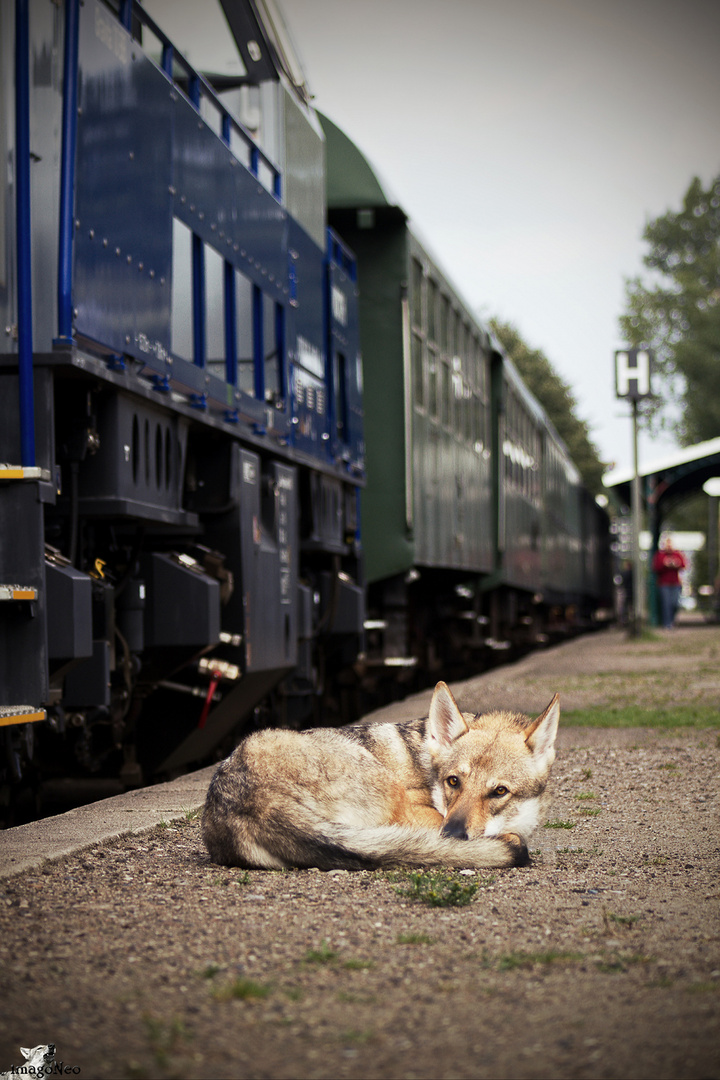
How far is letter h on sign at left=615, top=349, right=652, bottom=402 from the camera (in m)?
22.1

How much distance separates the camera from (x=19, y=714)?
4.55 m

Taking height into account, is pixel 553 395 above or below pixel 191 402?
above

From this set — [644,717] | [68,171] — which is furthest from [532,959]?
[644,717]

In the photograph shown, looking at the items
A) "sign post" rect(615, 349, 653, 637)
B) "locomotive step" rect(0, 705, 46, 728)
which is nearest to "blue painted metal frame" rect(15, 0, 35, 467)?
"locomotive step" rect(0, 705, 46, 728)

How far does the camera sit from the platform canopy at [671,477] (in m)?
29.6

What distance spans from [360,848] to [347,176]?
8.04 metres

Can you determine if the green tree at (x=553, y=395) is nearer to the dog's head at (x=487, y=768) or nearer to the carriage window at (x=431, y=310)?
the carriage window at (x=431, y=310)

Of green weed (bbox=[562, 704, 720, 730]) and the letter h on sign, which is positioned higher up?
the letter h on sign

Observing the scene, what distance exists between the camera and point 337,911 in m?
3.52

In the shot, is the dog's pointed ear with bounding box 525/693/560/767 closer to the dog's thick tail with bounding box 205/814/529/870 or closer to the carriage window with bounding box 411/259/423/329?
the dog's thick tail with bounding box 205/814/529/870

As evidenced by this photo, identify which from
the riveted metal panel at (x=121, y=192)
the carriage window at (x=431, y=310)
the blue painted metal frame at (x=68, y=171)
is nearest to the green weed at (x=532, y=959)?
the blue painted metal frame at (x=68, y=171)

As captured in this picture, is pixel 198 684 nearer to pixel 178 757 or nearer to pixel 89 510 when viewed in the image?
pixel 178 757

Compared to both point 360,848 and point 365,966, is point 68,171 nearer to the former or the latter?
point 360,848

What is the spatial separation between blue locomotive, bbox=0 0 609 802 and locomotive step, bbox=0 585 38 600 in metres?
0.04
